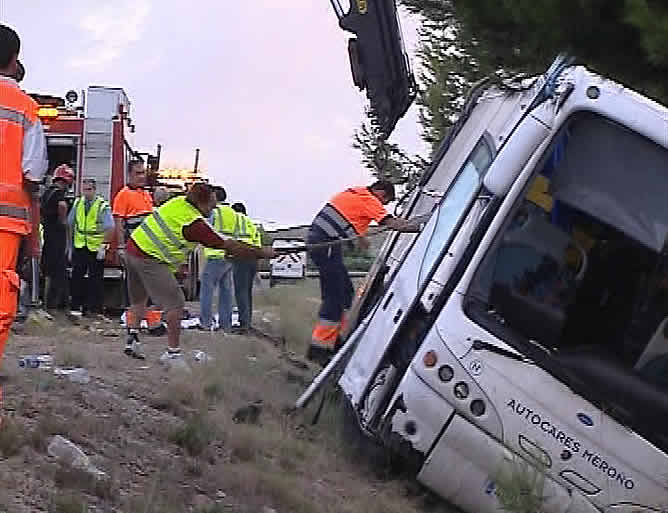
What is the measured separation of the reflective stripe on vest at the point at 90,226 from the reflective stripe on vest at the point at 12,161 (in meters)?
8.63

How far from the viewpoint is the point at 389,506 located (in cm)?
686

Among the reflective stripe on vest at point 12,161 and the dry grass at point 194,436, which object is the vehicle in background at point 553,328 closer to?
the dry grass at point 194,436

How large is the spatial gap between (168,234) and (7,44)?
3763mm

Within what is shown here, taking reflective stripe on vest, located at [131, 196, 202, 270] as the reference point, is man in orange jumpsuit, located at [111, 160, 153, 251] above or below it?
below

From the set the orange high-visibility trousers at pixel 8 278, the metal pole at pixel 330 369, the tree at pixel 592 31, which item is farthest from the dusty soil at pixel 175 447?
the tree at pixel 592 31

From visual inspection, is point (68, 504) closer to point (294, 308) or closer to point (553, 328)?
point (553, 328)

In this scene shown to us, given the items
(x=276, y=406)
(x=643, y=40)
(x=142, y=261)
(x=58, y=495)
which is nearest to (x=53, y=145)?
(x=142, y=261)

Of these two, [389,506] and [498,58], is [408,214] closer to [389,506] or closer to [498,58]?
[498,58]

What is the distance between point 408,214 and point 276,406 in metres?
1.91

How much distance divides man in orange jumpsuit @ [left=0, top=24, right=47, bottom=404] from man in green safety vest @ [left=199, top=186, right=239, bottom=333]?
753 cm

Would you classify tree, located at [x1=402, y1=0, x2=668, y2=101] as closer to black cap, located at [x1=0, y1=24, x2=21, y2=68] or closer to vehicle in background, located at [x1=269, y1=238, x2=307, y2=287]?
black cap, located at [x1=0, y1=24, x2=21, y2=68]

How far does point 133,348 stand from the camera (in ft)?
33.4

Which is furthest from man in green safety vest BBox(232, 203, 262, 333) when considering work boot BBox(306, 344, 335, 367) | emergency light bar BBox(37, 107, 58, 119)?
emergency light bar BBox(37, 107, 58, 119)

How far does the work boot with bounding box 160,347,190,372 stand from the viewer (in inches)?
379
